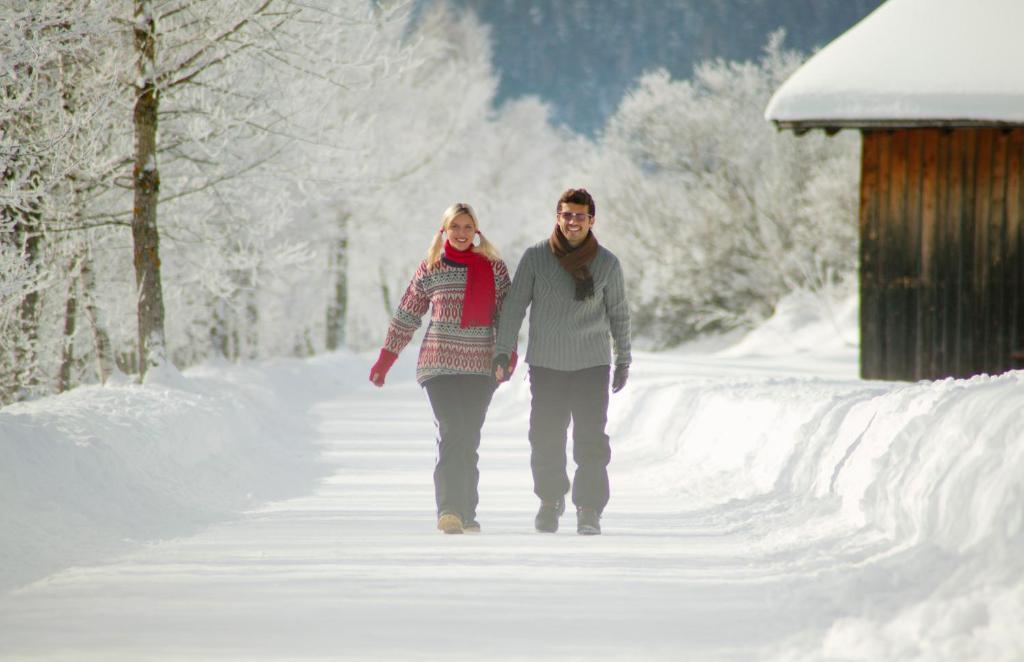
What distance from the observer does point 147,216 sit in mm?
13945

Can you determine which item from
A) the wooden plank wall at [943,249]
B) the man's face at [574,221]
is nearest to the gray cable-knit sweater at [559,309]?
the man's face at [574,221]

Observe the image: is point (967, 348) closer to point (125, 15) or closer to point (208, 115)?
point (208, 115)

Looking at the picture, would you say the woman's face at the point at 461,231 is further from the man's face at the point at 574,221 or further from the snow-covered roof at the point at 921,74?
the snow-covered roof at the point at 921,74

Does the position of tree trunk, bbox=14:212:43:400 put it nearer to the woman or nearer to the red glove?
the red glove

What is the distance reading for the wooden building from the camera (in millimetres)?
15141

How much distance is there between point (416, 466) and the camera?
1182cm

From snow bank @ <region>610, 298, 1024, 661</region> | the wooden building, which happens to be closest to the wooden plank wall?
the wooden building

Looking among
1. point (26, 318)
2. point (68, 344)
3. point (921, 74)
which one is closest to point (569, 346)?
point (921, 74)

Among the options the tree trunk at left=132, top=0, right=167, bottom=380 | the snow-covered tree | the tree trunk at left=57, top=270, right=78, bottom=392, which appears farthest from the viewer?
the snow-covered tree

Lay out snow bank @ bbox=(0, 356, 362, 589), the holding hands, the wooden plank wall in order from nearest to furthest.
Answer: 1. snow bank @ bbox=(0, 356, 362, 589)
2. the holding hands
3. the wooden plank wall

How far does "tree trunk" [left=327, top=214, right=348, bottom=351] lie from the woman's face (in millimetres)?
27052

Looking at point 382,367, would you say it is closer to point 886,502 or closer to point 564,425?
point 564,425

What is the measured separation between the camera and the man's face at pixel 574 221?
24.1 feet

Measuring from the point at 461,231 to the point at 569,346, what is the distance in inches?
37.0
